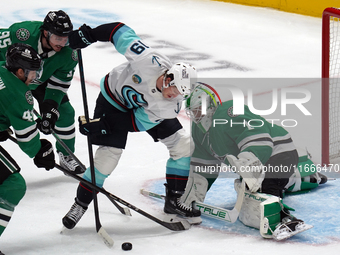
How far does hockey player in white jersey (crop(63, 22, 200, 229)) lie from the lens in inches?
114

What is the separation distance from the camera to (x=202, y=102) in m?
2.99

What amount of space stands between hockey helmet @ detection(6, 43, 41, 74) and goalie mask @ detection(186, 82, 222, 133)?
2.69 feet

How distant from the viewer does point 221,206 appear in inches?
131

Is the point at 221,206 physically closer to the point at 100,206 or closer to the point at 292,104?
the point at 100,206

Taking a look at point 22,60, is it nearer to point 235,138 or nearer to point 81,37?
point 81,37

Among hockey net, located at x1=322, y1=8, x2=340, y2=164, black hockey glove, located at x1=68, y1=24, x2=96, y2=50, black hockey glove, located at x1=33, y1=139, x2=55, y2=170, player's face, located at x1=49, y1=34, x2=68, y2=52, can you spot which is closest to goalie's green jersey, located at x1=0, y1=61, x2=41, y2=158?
black hockey glove, located at x1=33, y1=139, x2=55, y2=170

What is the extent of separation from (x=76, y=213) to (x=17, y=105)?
704 mm

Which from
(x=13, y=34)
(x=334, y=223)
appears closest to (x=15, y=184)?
(x=13, y=34)

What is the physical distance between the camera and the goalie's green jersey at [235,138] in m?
3.06

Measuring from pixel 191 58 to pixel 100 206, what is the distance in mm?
3272

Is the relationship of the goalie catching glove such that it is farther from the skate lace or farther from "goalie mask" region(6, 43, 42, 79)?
"goalie mask" region(6, 43, 42, 79)

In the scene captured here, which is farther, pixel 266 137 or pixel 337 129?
pixel 337 129

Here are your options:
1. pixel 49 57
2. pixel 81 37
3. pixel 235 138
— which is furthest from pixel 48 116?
pixel 235 138

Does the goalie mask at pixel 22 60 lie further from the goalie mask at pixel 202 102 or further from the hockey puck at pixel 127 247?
the hockey puck at pixel 127 247
